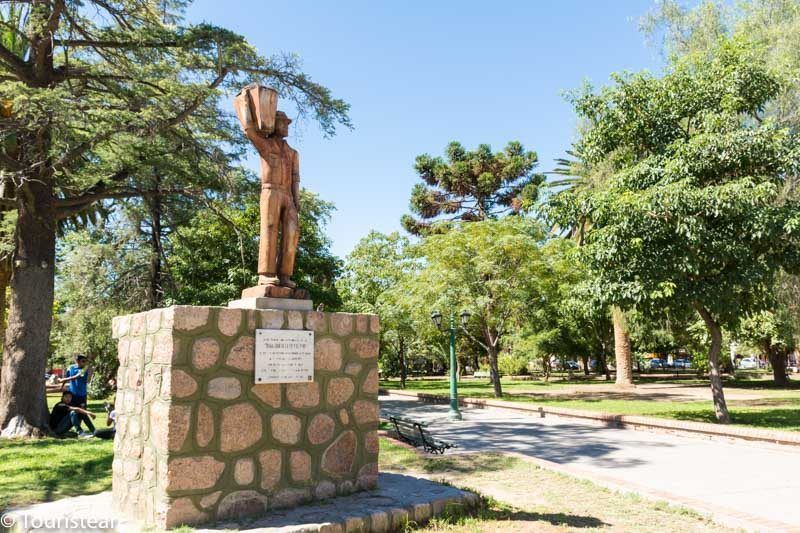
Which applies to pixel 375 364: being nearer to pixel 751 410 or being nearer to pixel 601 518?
pixel 601 518

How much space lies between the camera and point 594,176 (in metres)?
17.2

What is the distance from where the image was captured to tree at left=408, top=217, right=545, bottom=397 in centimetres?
1895

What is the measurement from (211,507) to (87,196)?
9.11 metres

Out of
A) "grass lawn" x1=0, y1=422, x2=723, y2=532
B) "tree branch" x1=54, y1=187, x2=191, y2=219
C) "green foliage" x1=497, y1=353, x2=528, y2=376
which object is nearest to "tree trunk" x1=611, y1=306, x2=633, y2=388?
"green foliage" x1=497, y1=353, x2=528, y2=376

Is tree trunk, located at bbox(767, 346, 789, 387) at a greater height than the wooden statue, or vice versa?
the wooden statue

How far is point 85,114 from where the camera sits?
9.27 metres

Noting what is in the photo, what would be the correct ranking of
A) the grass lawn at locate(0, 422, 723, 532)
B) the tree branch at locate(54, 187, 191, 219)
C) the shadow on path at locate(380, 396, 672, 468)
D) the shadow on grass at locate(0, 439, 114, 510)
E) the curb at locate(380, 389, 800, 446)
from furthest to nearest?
the tree branch at locate(54, 187, 191, 219), the curb at locate(380, 389, 800, 446), the shadow on path at locate(380, 396, 672, 468), the shadow on grass at locate(0, 439, 114, 510), the grass lawn at locate(0, 422, 723, 532)

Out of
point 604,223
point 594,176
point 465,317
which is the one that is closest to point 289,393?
point 604,223

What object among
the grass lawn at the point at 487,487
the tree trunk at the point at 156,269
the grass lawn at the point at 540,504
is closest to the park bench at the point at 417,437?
the grass lawn at the point at 487,487

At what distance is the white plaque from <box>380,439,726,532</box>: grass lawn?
5.75ft

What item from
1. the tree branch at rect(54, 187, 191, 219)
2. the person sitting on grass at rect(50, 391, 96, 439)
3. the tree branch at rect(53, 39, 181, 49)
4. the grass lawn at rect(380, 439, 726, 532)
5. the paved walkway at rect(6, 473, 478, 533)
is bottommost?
the grass lawn at rect(380, 439, 726, 532)

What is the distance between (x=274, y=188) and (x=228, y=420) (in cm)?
218

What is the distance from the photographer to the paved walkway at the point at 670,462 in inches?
222

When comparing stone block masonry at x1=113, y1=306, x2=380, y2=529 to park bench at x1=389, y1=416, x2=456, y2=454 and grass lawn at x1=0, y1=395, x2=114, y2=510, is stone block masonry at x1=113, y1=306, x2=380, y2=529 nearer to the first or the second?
grass lawn at x1=0, y1=395, x2=114, y2=510
